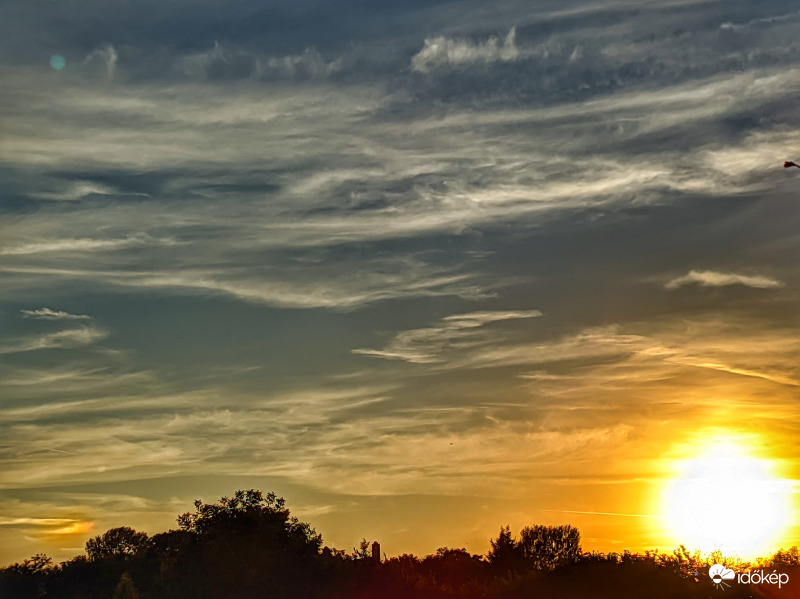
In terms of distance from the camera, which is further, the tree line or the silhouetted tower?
the silhouetted tower

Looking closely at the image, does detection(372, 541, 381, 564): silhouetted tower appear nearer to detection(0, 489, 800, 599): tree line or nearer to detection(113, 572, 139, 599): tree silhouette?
detection(0, 489, 800, 599): tree line

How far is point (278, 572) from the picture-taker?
105m

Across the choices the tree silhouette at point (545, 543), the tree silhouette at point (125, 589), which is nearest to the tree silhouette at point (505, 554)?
the tree silhouette at point (545, 543)

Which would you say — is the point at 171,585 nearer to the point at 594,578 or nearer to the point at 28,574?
the point at 28,574

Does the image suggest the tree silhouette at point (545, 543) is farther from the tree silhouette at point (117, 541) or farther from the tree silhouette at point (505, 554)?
the tree silhouette at point (117, 541)

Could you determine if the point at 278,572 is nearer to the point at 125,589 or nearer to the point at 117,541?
the point at 125,589

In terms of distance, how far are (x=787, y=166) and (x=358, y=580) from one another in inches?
3004

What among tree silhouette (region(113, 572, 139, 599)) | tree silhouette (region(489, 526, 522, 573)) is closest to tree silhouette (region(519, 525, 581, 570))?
tree silhouette (region(489, 526, 522, 573))

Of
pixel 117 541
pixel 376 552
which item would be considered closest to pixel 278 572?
pixel 376 552

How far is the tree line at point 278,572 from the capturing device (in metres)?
91.8

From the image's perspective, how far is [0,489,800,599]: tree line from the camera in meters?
91.8

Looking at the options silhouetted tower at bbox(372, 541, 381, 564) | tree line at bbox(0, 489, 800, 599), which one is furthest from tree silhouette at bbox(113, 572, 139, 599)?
silhouetted tower at bbox(372, 541, 381, 564)

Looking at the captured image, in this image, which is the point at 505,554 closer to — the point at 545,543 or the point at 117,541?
the point at 545,543

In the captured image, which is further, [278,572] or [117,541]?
[117,541]
